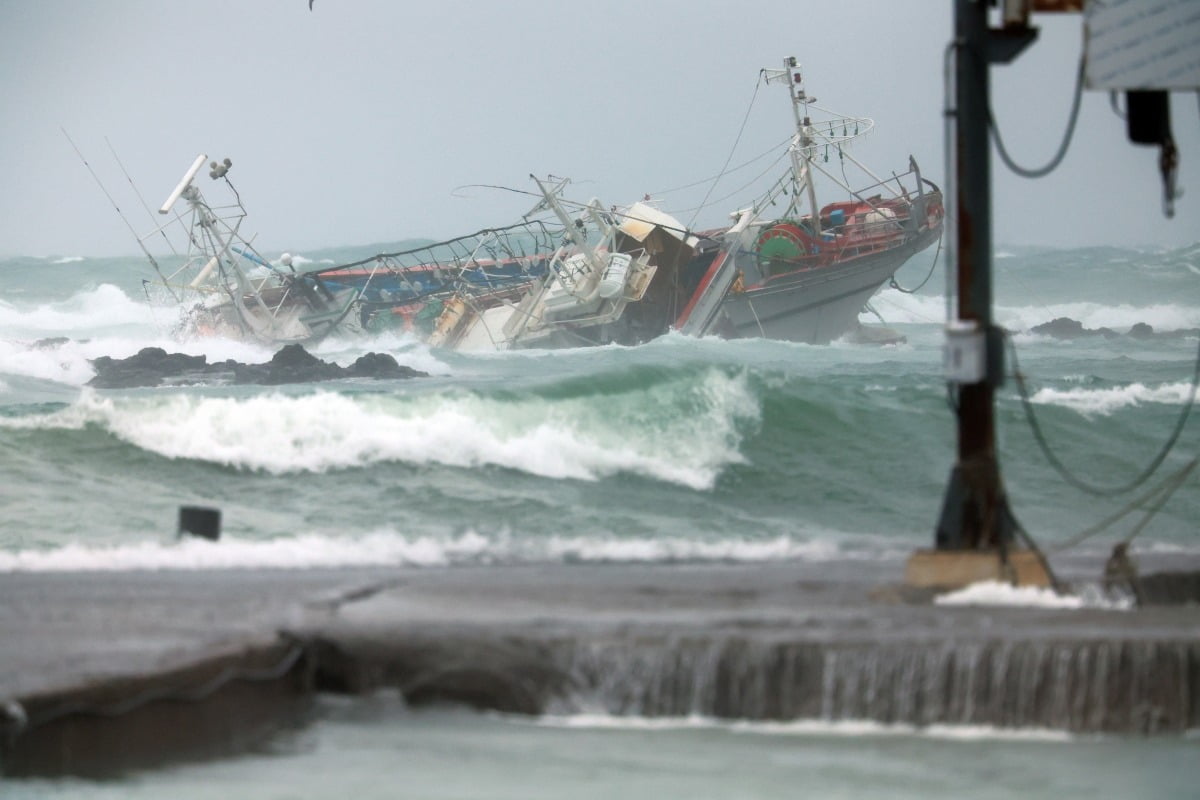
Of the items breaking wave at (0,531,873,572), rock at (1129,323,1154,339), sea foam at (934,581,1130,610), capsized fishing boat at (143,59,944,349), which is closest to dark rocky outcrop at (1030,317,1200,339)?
rock at (1129,323,1154,339)

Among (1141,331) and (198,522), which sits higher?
(1141,331)

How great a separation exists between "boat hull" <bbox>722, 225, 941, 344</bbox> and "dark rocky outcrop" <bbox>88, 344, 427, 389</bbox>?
11.2 m

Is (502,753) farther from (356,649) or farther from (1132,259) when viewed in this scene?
(1132,259)

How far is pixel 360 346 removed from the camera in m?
46.0

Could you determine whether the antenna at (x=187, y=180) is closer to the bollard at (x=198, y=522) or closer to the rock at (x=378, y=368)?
the rock at (x=378, y=368)

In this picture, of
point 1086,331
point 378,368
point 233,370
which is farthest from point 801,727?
point 1086,331

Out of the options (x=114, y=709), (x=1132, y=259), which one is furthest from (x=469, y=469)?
(x=1132, y=259)

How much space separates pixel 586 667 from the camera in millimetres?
6219

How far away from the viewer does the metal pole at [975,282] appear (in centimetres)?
751

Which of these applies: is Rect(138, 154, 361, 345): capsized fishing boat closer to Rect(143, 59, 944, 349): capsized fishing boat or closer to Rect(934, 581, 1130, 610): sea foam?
Rect(143, 59, 944, 349): capsized fishing boat

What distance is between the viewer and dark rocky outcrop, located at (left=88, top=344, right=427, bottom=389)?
3747cm

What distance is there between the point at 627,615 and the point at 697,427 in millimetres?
15155

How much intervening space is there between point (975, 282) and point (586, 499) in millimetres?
11149

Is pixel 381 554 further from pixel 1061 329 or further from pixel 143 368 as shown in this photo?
pixel 1061 329
